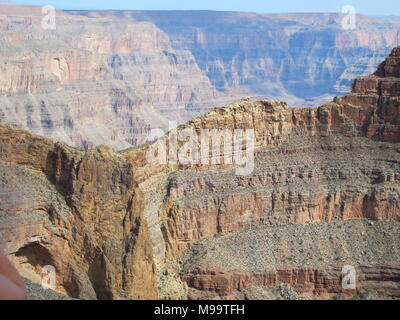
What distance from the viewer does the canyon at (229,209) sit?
123ft

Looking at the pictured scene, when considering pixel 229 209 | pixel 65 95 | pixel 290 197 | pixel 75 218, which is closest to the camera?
pixel 75 218

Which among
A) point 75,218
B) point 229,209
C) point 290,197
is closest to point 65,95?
point 290,197

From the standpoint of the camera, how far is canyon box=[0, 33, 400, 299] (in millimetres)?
37562

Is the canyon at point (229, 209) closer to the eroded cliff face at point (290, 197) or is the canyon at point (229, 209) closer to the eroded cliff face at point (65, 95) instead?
the eroded cliff face at point (290, 197)

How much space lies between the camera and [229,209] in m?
46.9

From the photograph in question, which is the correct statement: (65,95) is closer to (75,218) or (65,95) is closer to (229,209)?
(229,209)

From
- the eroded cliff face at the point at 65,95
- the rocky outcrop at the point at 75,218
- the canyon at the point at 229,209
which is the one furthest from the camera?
the eroded cliff face at the point at 65,95

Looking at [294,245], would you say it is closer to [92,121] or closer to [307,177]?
[307,177]

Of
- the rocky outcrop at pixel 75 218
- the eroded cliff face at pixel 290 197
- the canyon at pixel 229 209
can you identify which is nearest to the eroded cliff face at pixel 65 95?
the eroded cliff face at pixel 290 197

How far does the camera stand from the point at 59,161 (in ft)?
129

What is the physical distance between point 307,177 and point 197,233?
29.4 feet

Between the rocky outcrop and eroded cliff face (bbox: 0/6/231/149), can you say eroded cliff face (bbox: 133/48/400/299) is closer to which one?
the rocky outcrop

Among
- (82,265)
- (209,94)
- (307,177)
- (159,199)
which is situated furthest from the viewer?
(209,94)
